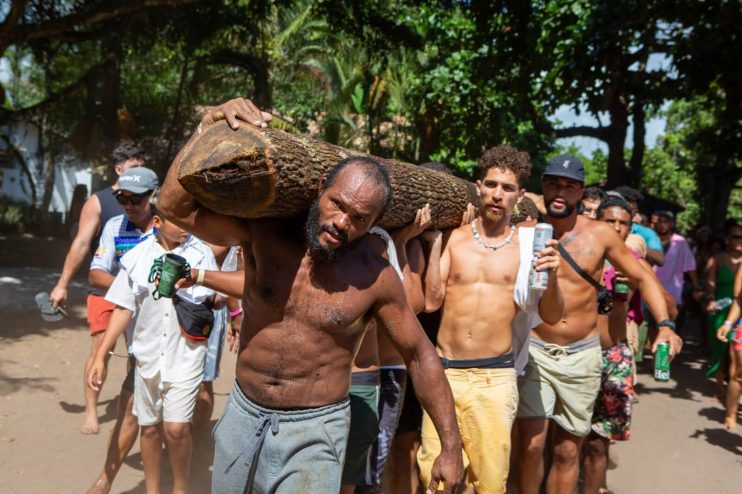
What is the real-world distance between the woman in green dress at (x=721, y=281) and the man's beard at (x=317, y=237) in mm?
6711

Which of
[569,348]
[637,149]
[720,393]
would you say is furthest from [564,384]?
[637,149]

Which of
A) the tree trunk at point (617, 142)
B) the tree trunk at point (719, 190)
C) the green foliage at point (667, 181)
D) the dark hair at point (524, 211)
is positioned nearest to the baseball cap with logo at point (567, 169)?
the dark hair at point (524, 211)

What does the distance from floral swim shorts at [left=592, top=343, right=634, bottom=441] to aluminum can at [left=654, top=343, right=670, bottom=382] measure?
81 centimetres

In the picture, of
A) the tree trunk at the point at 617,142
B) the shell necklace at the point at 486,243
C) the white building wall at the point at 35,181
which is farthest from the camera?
the white building wall at the point at 35,181

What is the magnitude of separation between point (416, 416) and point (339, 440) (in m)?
1.73

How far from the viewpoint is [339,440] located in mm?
2762

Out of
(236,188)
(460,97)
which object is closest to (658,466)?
(236,188)

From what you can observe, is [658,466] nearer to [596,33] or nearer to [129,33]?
[596,33]

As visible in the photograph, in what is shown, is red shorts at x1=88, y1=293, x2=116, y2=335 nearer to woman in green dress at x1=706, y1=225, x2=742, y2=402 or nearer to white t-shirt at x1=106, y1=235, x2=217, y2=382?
white t-shirt at x1=106, y1=235, x2=217, y2=382

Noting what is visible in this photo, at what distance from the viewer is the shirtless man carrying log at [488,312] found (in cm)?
390

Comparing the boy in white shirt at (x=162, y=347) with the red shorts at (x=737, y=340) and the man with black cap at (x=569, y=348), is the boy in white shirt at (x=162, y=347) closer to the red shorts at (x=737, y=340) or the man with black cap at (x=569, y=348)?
the man with black cap at (x=569, y=348)

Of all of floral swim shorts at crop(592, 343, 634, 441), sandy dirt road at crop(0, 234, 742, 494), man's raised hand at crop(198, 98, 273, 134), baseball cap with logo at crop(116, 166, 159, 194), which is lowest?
sandy dirt road at crop(0, 234, 742, 494)

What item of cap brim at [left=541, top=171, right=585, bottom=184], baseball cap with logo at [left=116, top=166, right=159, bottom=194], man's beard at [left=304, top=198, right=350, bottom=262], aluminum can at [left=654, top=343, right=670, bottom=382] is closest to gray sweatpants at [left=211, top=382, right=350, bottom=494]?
man's beard at [left=304, top=198, right=350, bottom=262]

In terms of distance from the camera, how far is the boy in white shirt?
406cm
